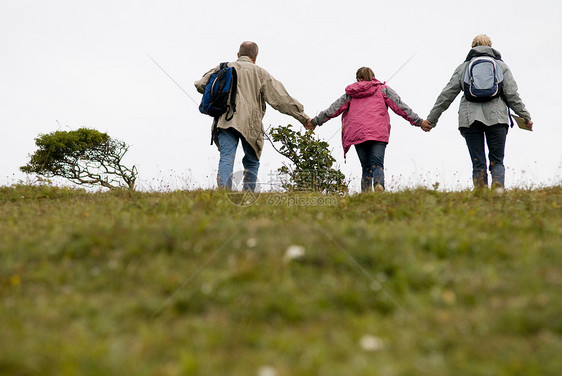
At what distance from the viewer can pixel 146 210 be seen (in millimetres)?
6203

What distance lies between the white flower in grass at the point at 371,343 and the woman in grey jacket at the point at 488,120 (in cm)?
567

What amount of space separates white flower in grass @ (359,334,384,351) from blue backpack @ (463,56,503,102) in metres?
6.10

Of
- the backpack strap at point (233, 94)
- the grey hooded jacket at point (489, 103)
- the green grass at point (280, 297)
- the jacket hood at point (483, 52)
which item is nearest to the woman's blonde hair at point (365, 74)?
the grey hooded jacket at point (489, 103)

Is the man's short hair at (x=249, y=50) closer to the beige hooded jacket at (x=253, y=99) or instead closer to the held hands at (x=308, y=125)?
the beige hooded jacket at (x=253, y=99)

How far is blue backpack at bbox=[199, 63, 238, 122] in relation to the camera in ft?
26.4

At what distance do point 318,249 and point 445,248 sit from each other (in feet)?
3.71

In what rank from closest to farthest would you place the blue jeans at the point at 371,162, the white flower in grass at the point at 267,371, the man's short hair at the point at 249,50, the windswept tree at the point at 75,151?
the white flower in grass at the point at 267,371 < the blue jeans at the point at 371,162 < the man's short hair at the point at 249,50 < the windswept tree at the point at 75,151

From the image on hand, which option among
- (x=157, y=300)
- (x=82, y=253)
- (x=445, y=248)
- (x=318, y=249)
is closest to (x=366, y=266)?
A: (x=318, y=249)

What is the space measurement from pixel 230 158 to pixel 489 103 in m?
4.33

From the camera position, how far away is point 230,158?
823 cm

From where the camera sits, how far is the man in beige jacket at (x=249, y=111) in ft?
26.8

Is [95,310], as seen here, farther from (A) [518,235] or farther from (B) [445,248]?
(A) [518,235]

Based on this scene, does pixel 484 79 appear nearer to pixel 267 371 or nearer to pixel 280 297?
pixel 280 297

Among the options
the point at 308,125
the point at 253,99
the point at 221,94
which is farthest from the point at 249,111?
the point at 308,125
